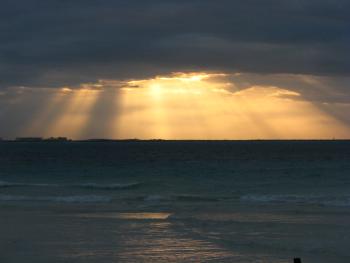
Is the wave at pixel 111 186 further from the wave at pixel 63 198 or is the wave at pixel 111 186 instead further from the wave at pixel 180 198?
the wave at pixel 180 198

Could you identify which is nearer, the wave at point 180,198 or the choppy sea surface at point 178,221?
the choppy sea surface at point 178,221

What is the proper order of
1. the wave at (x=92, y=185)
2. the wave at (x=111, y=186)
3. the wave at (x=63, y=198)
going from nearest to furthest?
1. the wave at (x=63, y=198)
2. the wave at (x=111, y=186)
3. the wave at (x=92, y=185)

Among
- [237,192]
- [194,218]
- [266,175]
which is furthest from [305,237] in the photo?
[266,175]

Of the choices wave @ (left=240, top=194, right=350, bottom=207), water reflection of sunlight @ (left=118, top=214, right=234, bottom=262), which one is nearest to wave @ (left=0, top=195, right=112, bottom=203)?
wave @ (left=240, top=194, right=350, bottom=207)

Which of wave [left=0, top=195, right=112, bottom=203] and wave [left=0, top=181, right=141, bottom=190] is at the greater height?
wave [left=0, top=195, right=112, bottom=203]

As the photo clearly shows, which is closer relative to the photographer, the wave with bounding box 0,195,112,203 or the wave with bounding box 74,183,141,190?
the wave with bounding box 0,195,112,203

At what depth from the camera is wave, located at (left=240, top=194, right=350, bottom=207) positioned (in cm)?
2923

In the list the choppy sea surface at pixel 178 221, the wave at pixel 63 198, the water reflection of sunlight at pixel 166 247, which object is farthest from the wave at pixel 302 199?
the water reflection of sunlight at pixel 166 247

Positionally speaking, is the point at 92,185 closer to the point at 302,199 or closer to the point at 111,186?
the point at 111,186

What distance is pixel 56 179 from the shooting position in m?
45.9

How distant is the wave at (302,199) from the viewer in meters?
29.2

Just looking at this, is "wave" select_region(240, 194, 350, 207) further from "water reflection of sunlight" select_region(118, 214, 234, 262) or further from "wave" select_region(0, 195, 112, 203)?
"water reflection of sunlight" select_region(118, 214, 234, 262)

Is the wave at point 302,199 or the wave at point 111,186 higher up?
the wave at point 302,199

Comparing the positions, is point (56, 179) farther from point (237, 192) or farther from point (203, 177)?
point (237, 192)
